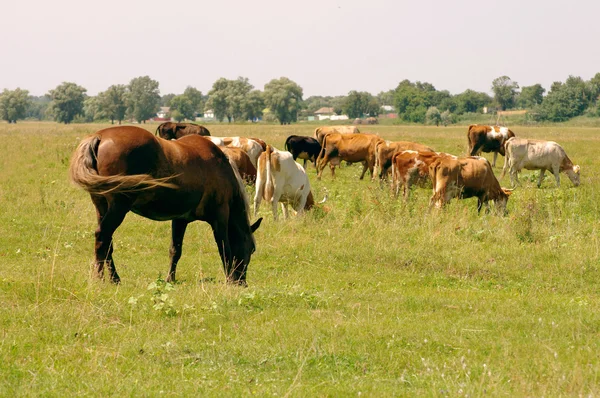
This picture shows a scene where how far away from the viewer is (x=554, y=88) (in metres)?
124

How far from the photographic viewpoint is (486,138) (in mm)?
30094

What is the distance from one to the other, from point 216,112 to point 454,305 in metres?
114

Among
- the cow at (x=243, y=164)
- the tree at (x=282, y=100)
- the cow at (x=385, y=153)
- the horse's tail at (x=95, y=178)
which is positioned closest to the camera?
the horse's tail at (x=95, y=178)

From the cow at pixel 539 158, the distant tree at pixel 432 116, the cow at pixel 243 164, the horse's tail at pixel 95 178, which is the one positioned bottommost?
the distant tree at pixel 432 116

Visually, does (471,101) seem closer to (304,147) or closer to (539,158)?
(304,147)

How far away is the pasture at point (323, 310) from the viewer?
5.89 metres

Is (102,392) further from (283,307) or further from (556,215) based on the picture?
(556,215)

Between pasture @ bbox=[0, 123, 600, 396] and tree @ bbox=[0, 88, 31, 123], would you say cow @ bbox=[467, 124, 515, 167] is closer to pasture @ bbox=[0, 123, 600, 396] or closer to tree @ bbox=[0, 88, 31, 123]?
pasture @ bbox=[0, 123, 600, 396]

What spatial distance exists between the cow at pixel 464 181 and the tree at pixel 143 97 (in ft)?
357

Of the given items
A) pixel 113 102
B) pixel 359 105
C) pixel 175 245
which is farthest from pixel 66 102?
pixel 175 245

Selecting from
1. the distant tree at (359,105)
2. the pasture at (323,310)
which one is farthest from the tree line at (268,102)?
the pasture at (323,310)

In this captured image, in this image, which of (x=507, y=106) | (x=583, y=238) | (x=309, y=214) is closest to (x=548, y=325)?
(x=583, y=238)

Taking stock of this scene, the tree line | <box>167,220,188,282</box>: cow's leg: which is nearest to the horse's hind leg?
<box>167,220,188,282</box>: cow's leg

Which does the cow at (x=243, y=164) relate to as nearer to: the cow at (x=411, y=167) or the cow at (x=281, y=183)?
the cow at (x=281, y=183)
